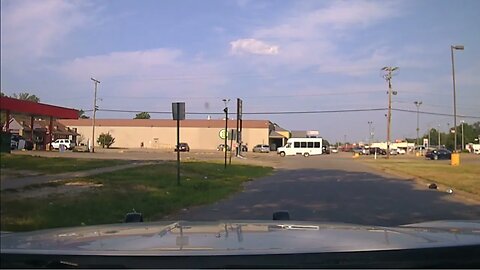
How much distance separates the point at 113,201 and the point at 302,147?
6780 centimetres

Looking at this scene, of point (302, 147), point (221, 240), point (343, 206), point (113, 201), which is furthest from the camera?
point (302, 147)

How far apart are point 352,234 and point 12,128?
391cm

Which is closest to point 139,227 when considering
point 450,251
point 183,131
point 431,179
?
point 450,251

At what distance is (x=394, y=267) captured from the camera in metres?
3.44

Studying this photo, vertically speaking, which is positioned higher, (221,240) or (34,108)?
(34,108)

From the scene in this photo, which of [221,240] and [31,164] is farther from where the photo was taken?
[31,164]

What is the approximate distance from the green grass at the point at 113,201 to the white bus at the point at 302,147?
184 feet

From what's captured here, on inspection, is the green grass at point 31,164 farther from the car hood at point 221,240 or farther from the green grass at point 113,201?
the car hood at point 221,240

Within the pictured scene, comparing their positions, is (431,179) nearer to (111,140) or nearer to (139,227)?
(139,227)

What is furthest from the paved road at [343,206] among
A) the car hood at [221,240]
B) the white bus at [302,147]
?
the white bus at [302,147]

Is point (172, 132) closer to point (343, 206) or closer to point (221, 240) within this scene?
point (343, 206)

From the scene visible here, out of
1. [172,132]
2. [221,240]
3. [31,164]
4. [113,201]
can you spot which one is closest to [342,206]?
[113,201]

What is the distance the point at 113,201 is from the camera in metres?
13.2

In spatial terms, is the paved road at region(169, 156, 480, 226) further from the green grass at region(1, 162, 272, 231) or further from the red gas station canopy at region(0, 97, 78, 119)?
the red gas station canopy at region(0, 97, 78, 119)
